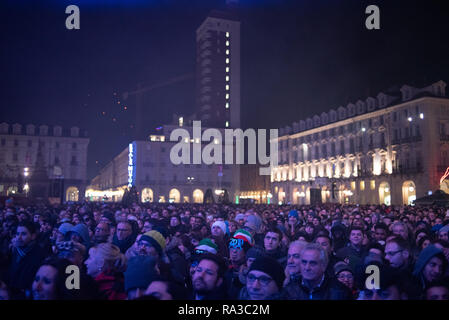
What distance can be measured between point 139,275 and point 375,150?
189 ft

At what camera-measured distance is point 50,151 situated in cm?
8412

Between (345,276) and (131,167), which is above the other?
(131,167)

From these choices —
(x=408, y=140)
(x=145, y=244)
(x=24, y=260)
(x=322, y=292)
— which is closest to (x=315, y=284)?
(x=322, y=292)

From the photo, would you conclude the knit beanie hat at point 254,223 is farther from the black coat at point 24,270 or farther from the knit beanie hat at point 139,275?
the knit beanie hat at point 139,275

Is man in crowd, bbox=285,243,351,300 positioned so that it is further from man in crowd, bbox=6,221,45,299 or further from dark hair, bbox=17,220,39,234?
dark hair, bbox=17,220,39,234

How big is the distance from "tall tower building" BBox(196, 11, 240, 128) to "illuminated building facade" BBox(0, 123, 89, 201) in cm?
2961

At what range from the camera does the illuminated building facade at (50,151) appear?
266 feet

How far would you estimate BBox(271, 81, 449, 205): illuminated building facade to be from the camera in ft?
158

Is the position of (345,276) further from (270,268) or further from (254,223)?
(254,223)

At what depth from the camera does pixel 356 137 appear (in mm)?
61688

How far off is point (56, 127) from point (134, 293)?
89323mm

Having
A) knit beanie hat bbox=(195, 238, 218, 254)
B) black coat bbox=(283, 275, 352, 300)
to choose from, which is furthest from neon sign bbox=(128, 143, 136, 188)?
black coat bbox=(283, 275, 352, 300)

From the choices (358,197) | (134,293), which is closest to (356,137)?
(358,197)
